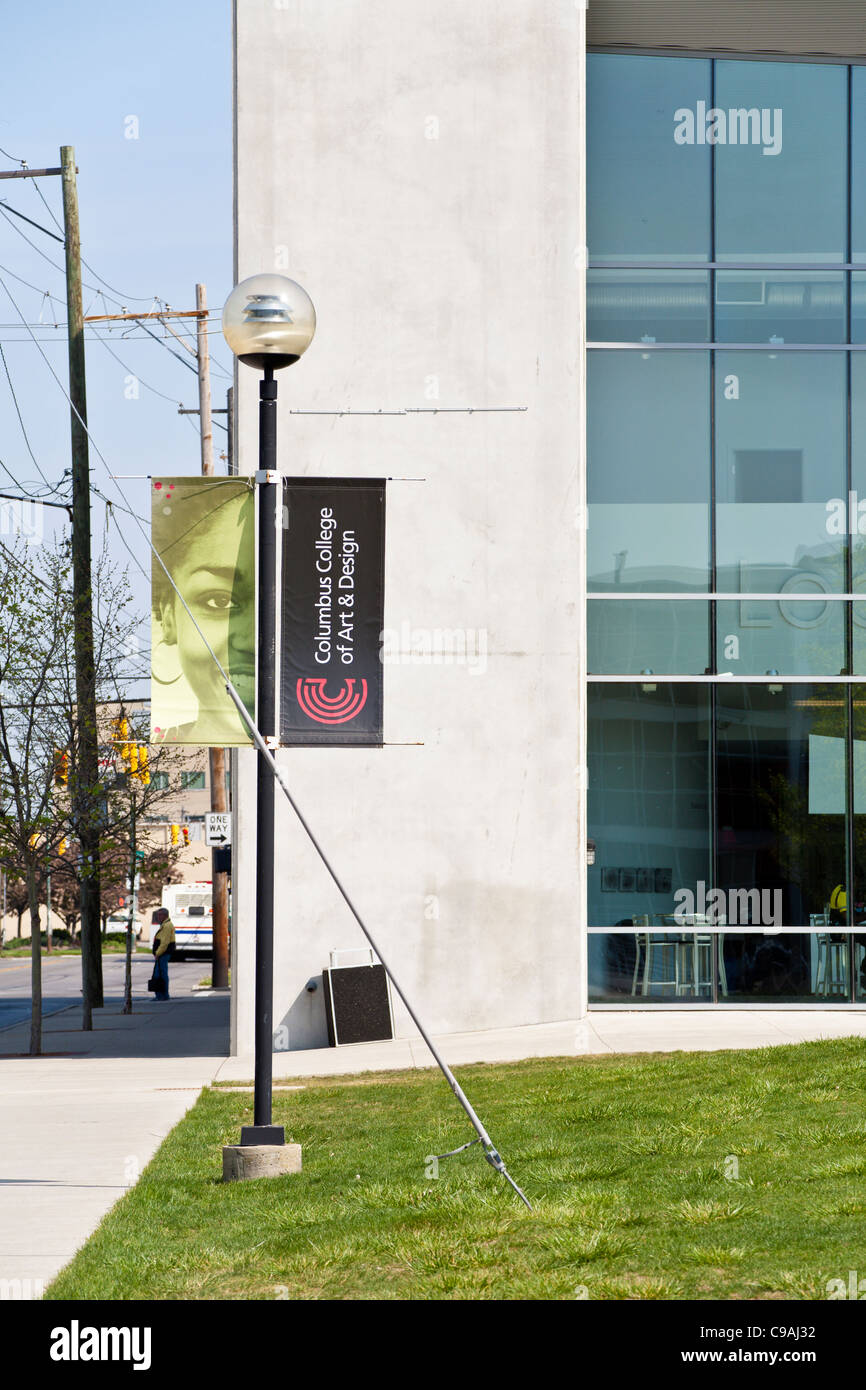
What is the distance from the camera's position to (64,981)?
4000 centimetres

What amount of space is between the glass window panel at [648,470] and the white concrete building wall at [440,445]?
104 cm

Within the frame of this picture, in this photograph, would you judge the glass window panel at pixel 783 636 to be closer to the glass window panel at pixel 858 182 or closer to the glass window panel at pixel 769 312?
the glass window panel at pixel 769 312

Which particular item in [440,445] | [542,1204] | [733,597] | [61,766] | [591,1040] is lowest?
[591,1040]

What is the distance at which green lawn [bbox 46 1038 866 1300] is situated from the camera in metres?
5.33

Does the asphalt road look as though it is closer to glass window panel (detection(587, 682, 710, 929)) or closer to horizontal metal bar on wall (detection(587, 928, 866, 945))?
glass window panel (detection(587, 682, 710, 929))

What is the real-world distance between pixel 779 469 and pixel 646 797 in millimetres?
4117

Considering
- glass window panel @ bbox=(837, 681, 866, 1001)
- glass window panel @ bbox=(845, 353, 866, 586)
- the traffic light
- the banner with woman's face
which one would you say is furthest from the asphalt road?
the banner with woman's face

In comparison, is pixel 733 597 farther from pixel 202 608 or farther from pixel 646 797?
pixel 202 608

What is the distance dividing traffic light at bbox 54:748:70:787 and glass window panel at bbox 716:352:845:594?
27.0 feet

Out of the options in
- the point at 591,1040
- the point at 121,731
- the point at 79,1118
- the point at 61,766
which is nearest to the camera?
the point at 79,1118

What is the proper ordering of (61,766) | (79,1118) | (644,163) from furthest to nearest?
1. (61,766)
2. (644,163)
3. (79,1118)

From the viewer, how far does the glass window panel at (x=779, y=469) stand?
17172mm

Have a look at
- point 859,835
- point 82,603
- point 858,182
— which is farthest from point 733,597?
point 82,603

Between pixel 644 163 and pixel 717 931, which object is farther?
pixel 644 163
